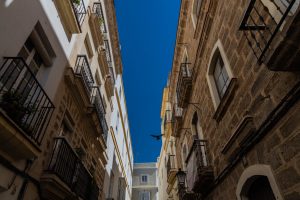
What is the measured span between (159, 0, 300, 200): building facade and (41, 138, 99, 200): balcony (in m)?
3.32

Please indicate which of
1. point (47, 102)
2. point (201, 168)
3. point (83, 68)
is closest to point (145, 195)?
point (83, 68)

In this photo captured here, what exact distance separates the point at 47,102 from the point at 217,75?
4519mm

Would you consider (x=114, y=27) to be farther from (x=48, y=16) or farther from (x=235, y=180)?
(x=235, y=180)

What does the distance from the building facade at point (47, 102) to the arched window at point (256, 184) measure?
12.4ft

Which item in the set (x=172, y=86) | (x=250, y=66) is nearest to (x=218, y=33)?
(x=250, y=66)

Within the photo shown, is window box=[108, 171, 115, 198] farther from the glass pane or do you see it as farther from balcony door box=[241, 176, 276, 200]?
balcony door box=[241, 176, 276, 200]

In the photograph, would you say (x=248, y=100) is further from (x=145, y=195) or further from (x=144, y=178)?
(x=144, y=178)

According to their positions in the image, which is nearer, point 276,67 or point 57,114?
point 276,67

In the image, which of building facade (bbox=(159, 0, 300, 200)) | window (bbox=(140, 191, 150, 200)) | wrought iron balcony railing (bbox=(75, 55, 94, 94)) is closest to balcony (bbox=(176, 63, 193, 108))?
building facade (bbox=(159, 0, 300, 200))

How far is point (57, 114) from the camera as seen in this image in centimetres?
582

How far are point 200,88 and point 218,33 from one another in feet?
6.90

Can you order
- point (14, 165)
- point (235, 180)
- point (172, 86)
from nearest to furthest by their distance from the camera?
1. point (14, 165)
2. point (235, 180)
3. point (172, 86)

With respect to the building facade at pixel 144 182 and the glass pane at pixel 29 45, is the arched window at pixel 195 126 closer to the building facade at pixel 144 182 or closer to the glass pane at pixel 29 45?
the glass pane at pixel 29 45

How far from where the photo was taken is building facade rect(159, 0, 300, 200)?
9.02ft
